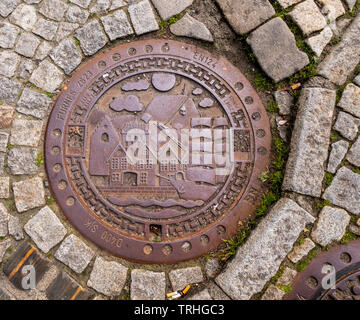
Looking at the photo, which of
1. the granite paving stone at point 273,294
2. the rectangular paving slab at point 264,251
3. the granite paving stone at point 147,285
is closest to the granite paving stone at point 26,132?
the granite paving stone at point 147,285

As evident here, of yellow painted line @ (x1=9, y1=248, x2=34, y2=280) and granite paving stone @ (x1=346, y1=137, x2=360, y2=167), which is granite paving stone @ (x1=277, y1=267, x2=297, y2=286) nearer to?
granite paving stone @ (x1=346, y1=137, x2=360, y2=167)

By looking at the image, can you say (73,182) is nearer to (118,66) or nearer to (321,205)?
(118,66)
